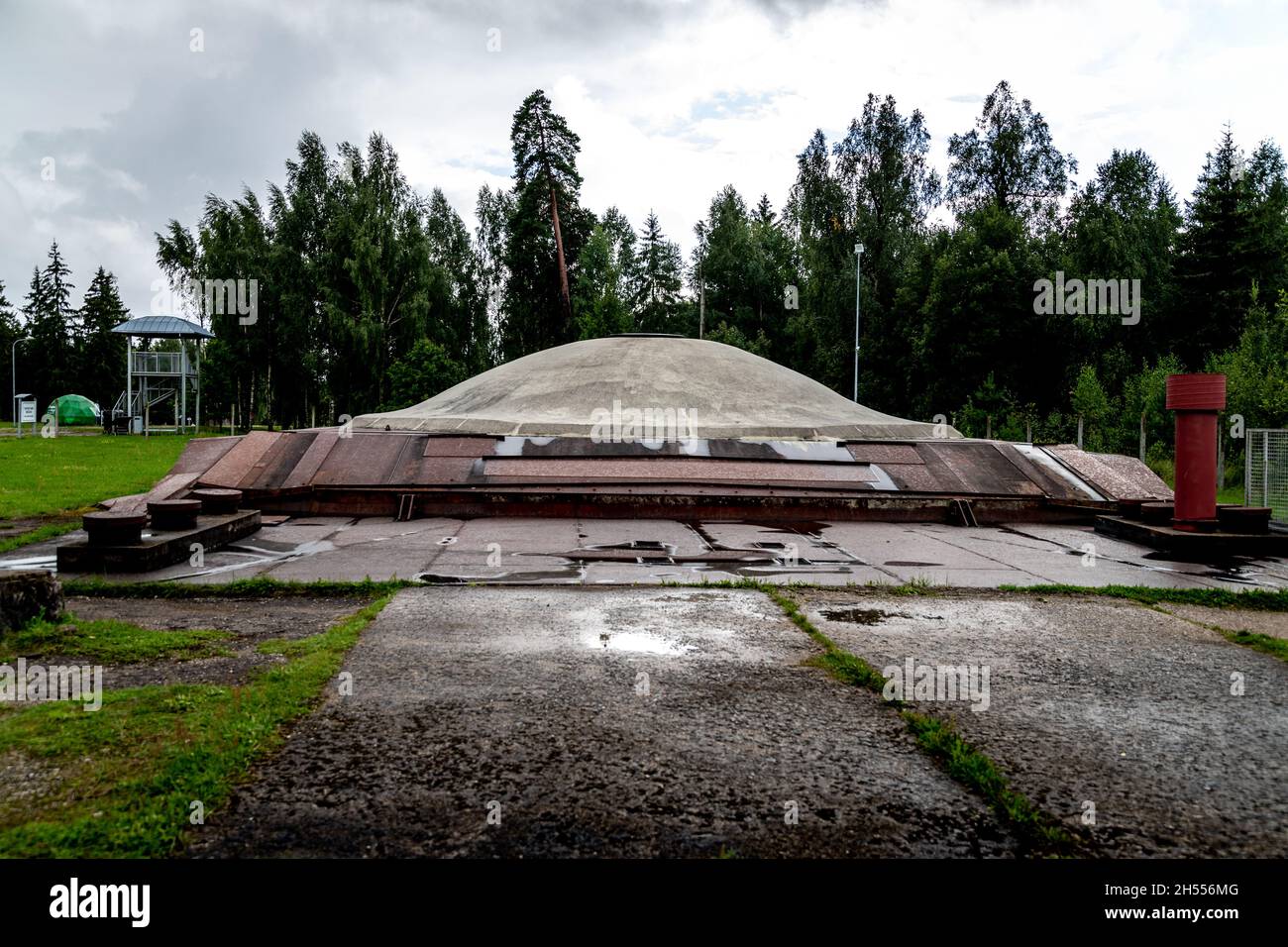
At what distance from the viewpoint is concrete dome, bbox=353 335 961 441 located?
13.8m

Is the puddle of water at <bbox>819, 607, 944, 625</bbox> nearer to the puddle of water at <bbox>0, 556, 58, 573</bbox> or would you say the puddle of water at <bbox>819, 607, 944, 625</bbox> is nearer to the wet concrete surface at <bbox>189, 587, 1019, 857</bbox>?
the wet concrete surface at <bbox>189, 587, 1019, 857</bbox>

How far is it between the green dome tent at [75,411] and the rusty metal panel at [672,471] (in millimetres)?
51667

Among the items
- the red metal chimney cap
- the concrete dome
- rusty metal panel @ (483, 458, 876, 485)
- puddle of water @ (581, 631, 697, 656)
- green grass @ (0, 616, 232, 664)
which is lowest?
puddle of water @ (581, 631, 697, 656)

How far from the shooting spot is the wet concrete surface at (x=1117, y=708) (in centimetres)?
233

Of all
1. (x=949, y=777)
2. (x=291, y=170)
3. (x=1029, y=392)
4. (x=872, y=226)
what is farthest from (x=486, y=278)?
(x=949, y=777)

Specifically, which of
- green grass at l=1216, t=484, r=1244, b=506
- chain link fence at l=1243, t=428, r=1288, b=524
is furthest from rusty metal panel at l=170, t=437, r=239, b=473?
green grass at l=1216, t=484, r=1244, b=506

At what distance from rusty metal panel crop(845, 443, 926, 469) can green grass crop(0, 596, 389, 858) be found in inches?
332

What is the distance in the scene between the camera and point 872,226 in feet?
121

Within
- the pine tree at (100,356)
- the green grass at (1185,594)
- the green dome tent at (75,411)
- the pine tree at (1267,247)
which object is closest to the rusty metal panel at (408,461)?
the green grass at (1185,594)

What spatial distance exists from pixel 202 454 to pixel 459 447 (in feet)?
9.68

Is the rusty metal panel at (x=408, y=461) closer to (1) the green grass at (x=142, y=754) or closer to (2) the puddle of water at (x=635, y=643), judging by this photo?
(2) the puddle of water at (x=635, y=643)

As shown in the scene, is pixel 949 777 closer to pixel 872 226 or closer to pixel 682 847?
pixel 682 847

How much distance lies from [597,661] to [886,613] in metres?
2.00

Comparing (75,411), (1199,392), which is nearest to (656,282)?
(75,411)
